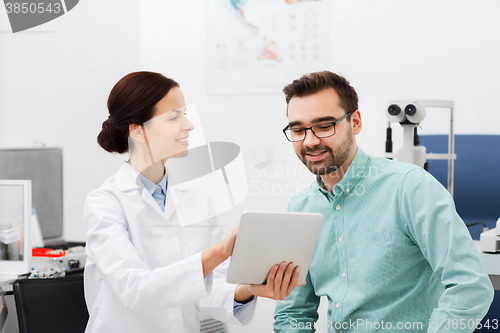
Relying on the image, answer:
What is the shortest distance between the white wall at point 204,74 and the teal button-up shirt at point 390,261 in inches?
49.3

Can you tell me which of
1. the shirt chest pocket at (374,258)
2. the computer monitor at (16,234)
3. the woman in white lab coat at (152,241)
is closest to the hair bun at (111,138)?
the woman in white lab coat at (152,241)

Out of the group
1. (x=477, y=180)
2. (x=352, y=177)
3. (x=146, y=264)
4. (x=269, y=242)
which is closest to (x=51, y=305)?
(x=146, y=264)

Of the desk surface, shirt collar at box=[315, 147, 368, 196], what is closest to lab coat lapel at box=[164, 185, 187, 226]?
shirt collar at box=[315, 147, 368, 196]

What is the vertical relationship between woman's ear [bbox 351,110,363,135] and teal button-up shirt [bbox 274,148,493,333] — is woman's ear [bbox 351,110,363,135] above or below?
above

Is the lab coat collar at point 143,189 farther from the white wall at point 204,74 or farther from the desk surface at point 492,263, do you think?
the white wall at point 204,74

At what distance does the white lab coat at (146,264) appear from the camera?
969 millimetres

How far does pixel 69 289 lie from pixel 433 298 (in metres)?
1.14

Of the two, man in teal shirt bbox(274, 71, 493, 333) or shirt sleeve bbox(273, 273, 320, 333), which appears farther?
shirt sleeve bbox(273, 273, 320, 333)

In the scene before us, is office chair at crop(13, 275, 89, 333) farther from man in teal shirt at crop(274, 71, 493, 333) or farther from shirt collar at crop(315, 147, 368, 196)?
shirt collar at crop(315, 147, 368, 196)

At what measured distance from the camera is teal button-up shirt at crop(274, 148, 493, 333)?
962 millimetres

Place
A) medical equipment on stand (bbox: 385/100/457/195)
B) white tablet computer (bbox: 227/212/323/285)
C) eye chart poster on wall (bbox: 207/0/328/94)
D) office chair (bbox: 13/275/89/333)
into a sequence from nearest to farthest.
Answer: white tablet computer (bbox: 227/212/323/285)
office chair (bbox: 13/275/89/333)
medical equipment on stand (bbox: 385/100/457/195)
eye chart poster on wall (bbox: 207/0/328/94)

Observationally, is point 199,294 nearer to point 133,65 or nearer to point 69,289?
point 69,289

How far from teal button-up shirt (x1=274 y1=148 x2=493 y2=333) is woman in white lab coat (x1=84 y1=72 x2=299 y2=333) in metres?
0.21

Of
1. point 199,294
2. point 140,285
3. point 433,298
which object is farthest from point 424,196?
point 140,285
